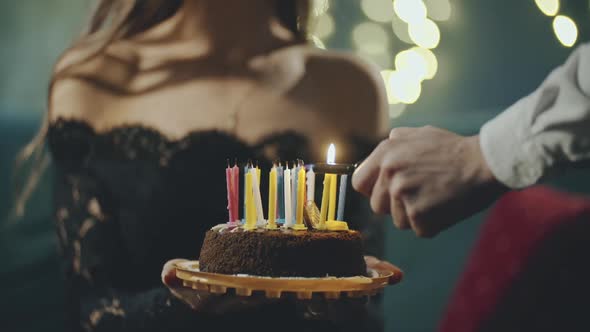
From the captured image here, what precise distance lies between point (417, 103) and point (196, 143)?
85cm

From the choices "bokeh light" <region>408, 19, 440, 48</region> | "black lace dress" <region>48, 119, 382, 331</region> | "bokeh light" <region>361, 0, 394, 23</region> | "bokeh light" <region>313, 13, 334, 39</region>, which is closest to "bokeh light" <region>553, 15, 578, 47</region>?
"bokeh light" <region>408, 19, 440, 48</region>

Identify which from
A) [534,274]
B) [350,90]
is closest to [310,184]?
[350,90]

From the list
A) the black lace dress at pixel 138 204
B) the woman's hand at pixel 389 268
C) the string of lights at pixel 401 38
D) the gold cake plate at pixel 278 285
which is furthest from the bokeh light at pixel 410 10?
the gold cake plate at pixel 278 285

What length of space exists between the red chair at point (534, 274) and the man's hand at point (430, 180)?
803 mm

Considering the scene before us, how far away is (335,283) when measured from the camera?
0.58 meters

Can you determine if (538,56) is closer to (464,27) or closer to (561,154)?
(464,27)

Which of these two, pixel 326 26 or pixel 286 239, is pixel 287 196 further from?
pixel 326 26

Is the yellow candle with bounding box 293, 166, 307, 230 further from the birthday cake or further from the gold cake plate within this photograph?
the gold cake plate

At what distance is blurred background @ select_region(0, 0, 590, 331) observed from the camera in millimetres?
1471

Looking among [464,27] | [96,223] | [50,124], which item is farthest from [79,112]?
[464,27]

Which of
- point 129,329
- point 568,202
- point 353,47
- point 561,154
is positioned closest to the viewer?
point 561,154

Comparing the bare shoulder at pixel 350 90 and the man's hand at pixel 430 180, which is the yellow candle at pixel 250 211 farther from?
the bare shoulder at pixel 350 90

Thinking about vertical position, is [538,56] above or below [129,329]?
above

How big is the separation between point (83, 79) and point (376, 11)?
821mm
